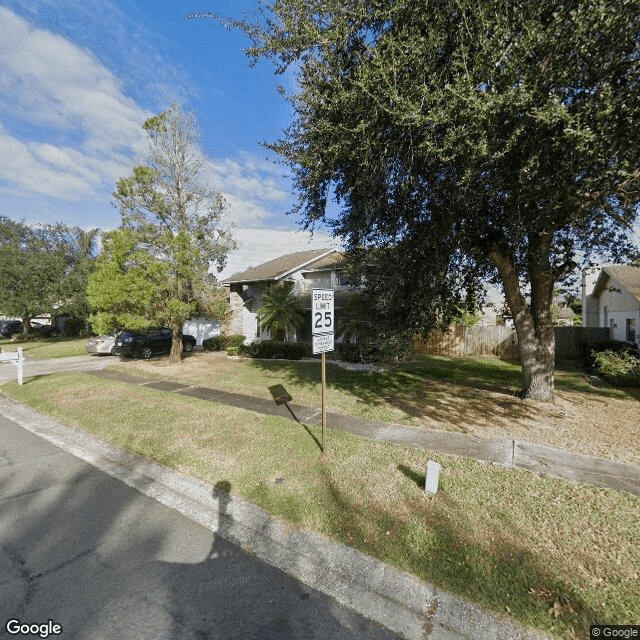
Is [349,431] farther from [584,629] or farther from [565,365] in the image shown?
[565,365]

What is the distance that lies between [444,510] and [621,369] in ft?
32.7

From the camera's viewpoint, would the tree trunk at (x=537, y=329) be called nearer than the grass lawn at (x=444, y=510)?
No

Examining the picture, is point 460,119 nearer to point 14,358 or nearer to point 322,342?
point 322,342

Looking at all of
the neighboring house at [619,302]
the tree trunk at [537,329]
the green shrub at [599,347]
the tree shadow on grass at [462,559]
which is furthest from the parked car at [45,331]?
the neighboring house at [619,302]

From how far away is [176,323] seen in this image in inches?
570

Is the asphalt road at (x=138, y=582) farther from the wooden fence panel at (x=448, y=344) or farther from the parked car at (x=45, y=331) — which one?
the parked car at (x=45, y=331)

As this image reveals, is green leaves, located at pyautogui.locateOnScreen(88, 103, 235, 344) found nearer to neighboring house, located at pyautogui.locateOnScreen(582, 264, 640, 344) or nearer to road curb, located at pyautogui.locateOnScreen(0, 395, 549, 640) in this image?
road curb, located at pyautogui.locateOnScreen(0, 395, 549, 640)

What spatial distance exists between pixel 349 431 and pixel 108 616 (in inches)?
176

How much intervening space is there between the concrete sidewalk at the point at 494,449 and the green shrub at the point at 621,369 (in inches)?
270

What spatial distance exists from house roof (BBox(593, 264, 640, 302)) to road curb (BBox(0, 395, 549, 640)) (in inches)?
685

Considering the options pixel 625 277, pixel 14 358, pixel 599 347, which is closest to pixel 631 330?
pixel 625 277

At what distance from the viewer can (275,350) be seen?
16938 mm

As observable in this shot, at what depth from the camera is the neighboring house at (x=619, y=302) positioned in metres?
15.4

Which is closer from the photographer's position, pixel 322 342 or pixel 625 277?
pixel 322 342
